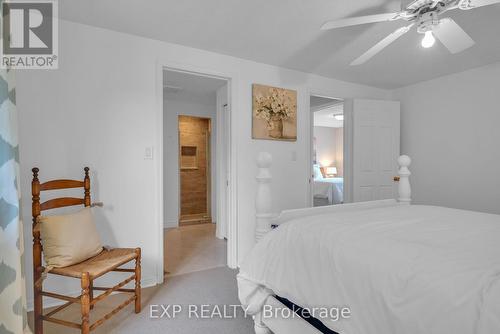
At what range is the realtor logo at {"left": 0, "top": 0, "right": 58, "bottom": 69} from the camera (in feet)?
6.31

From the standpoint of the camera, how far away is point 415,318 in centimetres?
85

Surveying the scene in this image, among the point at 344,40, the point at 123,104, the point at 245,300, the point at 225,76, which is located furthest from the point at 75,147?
the point at 344,40

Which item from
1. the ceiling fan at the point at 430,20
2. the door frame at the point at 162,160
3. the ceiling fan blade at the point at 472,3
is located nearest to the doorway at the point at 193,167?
the door frame at the point at 162,160

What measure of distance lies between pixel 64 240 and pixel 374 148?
3.69 meters

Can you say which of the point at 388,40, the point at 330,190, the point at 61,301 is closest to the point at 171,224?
the point at 61,301

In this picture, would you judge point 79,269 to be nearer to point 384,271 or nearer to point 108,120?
point 108,120

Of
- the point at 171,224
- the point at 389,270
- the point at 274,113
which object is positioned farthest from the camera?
the point at 171,224

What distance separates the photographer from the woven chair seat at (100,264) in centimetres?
163

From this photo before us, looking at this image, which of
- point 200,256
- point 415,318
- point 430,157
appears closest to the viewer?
point 415,318

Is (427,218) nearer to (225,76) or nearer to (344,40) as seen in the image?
(344,40)

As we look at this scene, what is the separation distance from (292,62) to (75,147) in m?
2.28

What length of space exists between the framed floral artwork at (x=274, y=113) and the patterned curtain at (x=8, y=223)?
2121 millimetres

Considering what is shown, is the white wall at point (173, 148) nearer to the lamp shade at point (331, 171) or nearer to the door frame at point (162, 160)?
the door frame at point (162, 160)

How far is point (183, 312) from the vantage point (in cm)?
201
